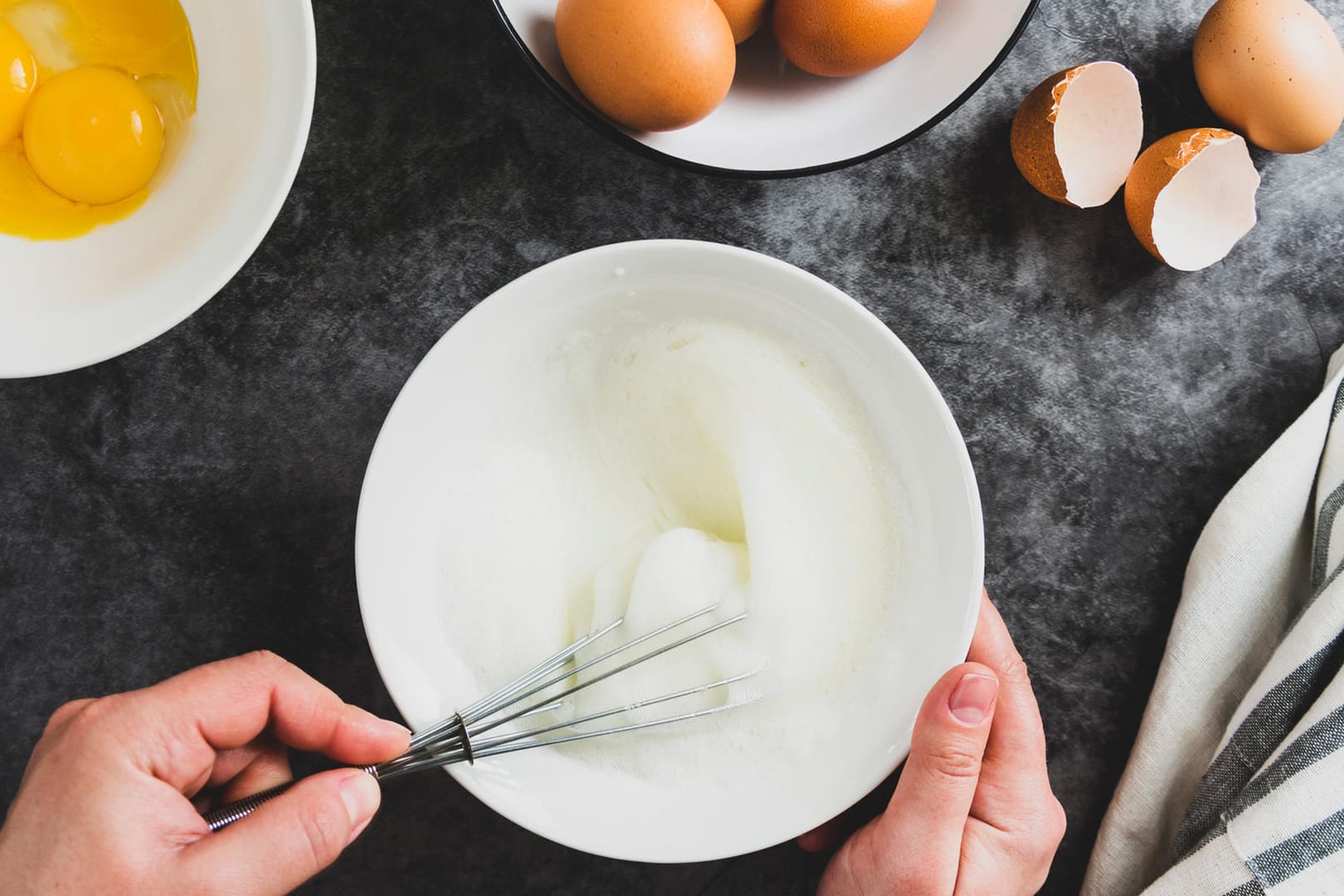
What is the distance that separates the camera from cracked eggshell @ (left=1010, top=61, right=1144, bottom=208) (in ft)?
2.72

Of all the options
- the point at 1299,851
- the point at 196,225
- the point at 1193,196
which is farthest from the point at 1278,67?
the point at 196,225

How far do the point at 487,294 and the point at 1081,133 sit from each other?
0.56 m

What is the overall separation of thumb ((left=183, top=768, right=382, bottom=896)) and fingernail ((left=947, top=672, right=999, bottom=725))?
42cm

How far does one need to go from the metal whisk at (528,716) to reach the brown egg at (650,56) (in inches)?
15.6

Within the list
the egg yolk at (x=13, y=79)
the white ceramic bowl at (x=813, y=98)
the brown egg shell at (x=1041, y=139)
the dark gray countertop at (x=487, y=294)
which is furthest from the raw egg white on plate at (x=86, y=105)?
the brown egg shell at (x=1041, y=139)

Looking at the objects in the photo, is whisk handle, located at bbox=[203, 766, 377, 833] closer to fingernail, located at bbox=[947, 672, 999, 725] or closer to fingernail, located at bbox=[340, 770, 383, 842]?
fingernail, located at bbox=[340, 770, 383, 842]

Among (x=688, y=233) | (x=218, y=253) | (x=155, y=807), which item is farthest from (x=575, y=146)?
(x=155, y=807)

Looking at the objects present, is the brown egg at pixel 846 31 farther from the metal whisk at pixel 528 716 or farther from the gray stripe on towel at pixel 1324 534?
the gray stripe on towel at pixel 1324 534

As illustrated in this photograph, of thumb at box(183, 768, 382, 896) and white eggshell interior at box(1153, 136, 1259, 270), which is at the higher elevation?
white eggshell interior at box(1153, 136, 1259, 270)

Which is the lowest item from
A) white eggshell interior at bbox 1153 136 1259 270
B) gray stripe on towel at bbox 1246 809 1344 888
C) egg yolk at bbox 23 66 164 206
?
gray stripe on towel at bbox 1246 809 1344 888

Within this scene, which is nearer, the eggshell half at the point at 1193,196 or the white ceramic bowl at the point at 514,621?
the white ceramic bowl at the point at 514,621

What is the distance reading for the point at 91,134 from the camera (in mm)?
755

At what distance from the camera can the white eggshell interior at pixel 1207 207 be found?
85cm

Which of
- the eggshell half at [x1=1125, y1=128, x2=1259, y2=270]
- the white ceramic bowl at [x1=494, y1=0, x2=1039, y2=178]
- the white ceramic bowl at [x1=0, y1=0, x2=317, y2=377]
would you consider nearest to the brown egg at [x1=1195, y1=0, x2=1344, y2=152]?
the eggshell half at [x1=1125, y1=128, x2=1259, y2=270]
